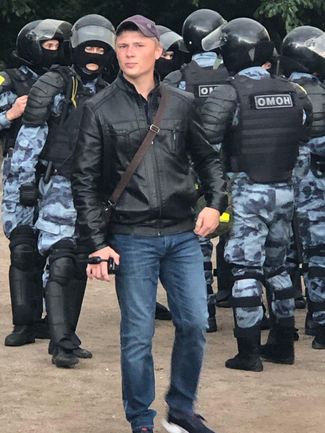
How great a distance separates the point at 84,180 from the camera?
567 centimetres

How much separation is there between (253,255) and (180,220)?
67.9 inches

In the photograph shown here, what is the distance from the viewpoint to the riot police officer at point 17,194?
8070mm

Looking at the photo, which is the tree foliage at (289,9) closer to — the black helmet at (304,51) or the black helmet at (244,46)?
the black helmet at (304,51)

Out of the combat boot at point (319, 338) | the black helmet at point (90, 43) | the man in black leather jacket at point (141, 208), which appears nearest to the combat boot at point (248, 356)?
the combat boot at point (319, 338)

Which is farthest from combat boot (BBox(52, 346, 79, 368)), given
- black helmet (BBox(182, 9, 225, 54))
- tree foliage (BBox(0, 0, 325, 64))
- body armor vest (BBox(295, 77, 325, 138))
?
tree foliage (BBox(0, 0, 325, 64))

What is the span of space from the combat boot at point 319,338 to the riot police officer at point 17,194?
172 cm

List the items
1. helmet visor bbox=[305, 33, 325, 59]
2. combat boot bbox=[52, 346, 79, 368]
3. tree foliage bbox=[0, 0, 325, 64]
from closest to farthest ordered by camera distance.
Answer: combat boot bbox=[52, 346, 79, 368] < helmet visor bbox=[305, 33, 325, 59] < tree foliage bbox=[0, 0, 325, 64]

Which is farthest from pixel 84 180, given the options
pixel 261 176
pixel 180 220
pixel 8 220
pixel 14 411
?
pixel 8 220

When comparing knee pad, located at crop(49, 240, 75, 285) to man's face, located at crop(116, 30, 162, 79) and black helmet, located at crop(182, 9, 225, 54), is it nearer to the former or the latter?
black helmet, located at crop(182, 9, 225, 54)

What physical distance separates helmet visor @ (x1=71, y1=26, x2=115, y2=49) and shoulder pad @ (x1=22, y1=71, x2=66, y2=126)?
0.31 m

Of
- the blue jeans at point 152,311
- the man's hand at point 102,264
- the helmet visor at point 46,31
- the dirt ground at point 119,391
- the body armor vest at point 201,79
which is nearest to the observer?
the man's hand at point 102,264

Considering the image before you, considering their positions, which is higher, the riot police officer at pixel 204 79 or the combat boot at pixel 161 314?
the riot police officer at pixel 204 79

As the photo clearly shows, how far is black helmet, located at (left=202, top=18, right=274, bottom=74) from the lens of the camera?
7.50m

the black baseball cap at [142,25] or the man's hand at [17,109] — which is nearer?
the black baseball cap at [142,25]
